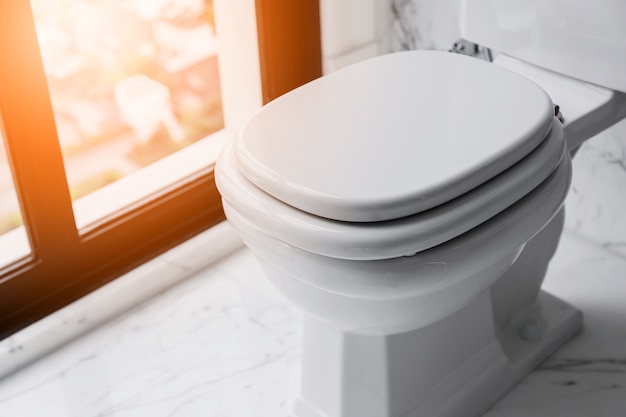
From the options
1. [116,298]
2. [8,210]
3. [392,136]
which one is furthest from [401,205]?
[8,210]

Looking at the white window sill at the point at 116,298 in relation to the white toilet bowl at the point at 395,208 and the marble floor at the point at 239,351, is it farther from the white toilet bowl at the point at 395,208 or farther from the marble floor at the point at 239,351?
the white toilet bowl at the point at 395,208

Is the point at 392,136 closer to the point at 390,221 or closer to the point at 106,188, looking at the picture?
the point at 390,221

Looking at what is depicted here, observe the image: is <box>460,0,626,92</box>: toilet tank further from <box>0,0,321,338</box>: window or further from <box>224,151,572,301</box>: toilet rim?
<box>0,0,321,338</box>: window

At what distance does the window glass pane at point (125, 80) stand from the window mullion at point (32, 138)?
56 centimetres

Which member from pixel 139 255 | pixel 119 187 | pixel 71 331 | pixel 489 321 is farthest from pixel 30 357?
pixel 489 321

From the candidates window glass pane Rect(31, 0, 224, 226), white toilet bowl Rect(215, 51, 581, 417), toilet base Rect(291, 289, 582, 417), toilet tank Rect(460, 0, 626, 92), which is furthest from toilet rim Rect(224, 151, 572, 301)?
window glass pane Rect(31, 0, 224, 226)

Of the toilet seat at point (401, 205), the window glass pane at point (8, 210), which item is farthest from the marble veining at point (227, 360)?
the toilet seat at point (401, 205)

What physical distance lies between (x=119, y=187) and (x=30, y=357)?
1.40 feet

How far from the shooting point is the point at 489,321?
4.32 feet

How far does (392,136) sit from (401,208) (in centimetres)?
14

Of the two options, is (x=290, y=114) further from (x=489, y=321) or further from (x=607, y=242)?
(x=607, y=242)

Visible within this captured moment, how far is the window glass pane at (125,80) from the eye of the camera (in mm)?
2078

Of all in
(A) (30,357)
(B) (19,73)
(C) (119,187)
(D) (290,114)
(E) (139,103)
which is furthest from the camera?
(E) (139,103)

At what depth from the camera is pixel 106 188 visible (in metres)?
1.77
